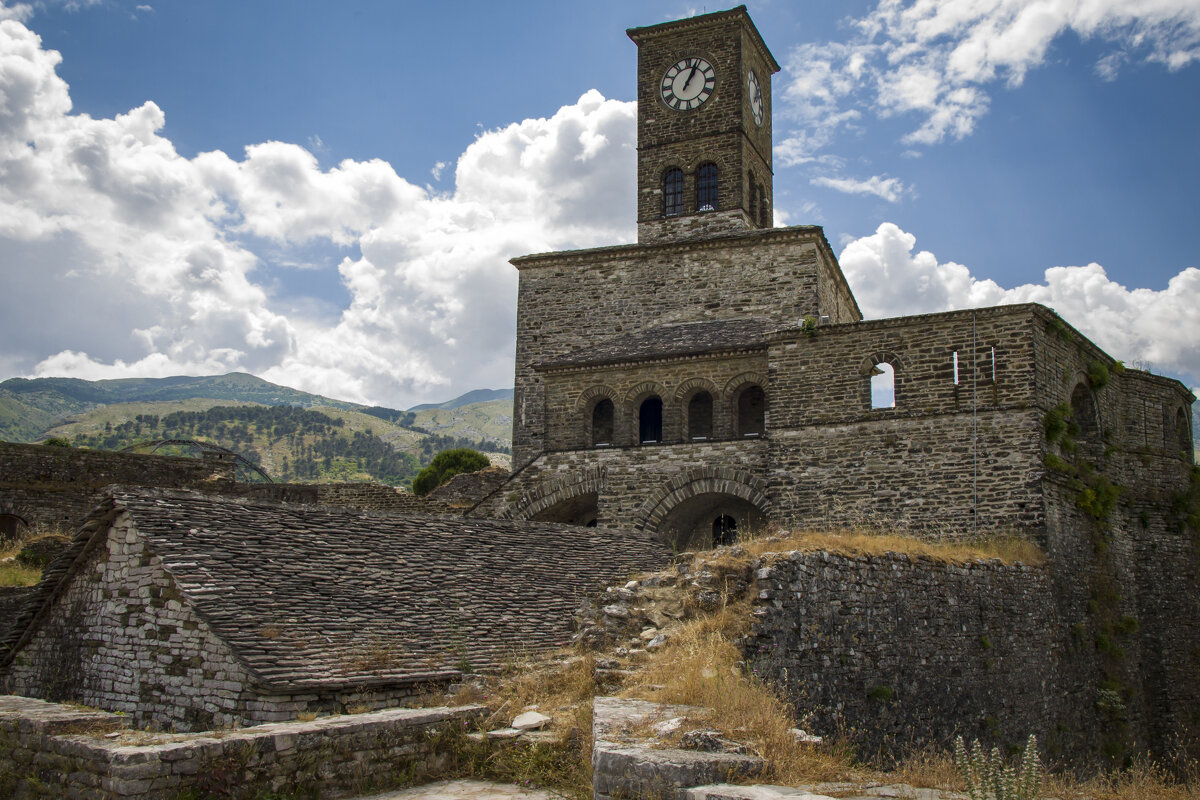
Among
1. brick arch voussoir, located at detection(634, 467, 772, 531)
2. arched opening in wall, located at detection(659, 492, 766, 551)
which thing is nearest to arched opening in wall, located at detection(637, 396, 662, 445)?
arched opening in wall, located at detection(659, 492, 766, 551)

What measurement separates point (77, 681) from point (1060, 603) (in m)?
17.8

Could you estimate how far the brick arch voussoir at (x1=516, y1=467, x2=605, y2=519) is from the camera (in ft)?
84.5

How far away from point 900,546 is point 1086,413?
10810 mm

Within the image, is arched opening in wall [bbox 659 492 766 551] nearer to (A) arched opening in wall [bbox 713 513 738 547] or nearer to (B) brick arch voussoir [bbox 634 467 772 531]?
(A) arched opening in wall [bbox 713 513 738 547]

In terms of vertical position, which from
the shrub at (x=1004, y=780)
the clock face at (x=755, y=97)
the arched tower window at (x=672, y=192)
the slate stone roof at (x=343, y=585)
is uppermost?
the clock face at (x=755, y=97)

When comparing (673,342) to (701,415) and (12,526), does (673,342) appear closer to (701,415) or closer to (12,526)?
(701,415)

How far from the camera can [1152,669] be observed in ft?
73.8

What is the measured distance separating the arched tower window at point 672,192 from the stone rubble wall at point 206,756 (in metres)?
26.7

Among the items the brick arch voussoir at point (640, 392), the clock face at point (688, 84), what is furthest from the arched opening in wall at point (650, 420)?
the clock face at point (688, 84)

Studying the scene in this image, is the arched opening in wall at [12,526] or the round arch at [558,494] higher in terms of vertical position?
the round arch at [558,494]

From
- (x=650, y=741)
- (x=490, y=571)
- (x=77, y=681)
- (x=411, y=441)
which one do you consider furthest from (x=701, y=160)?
(x=411, y=441)

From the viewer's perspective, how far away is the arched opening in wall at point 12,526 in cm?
2527

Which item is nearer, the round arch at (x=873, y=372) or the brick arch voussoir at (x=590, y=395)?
the round arch at (x=873, y=372)

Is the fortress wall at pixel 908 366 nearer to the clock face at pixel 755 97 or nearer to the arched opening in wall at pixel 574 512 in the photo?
the arched opening in wall at pixel 574 512
